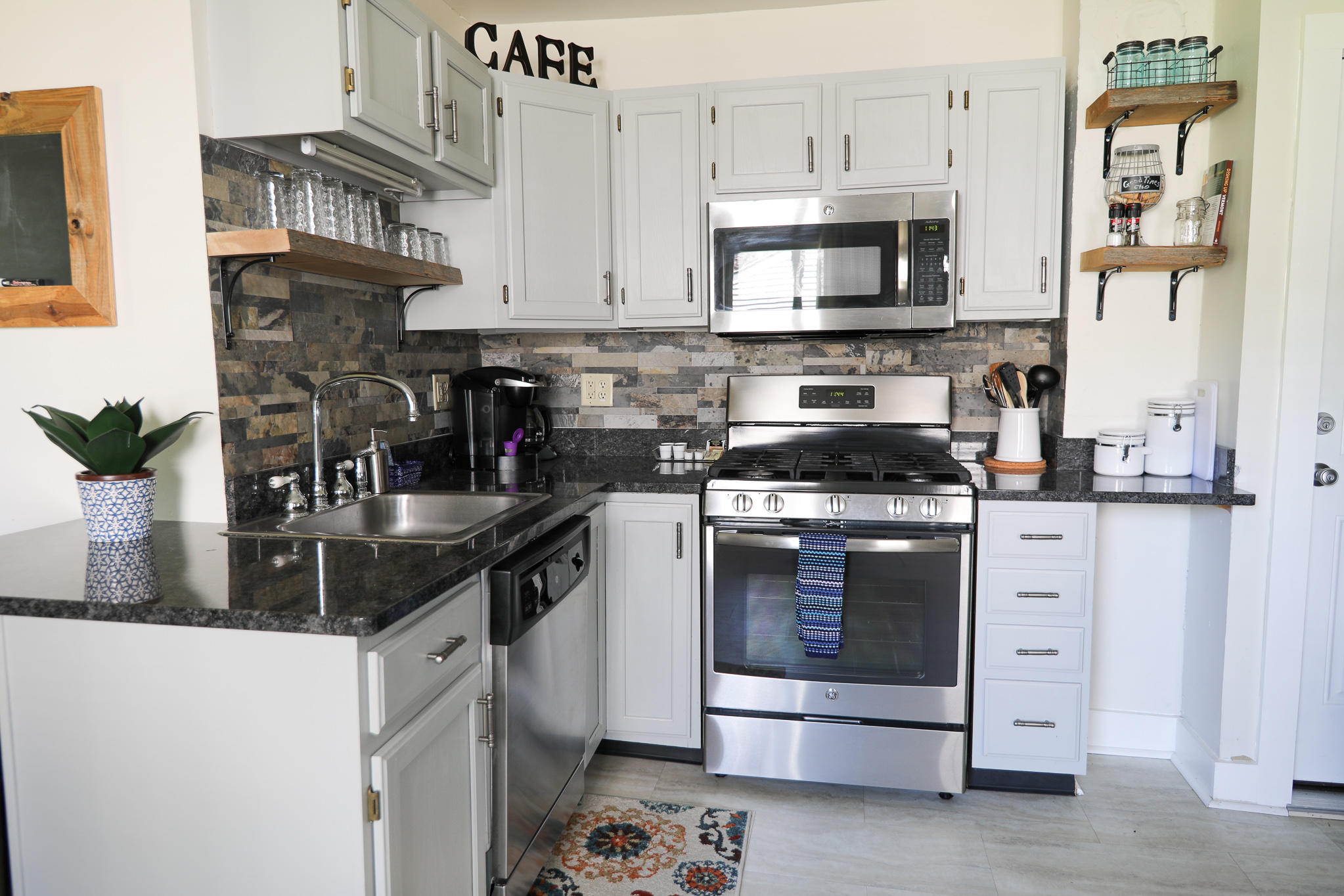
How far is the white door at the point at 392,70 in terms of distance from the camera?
5.98 ft

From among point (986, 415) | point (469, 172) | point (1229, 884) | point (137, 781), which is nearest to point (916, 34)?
point (986, 415)

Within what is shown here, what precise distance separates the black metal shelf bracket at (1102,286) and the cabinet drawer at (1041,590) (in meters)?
0.85

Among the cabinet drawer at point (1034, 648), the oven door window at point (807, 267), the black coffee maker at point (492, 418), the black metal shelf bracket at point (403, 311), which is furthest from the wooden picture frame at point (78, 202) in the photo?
the cabinet drawer at point (1034, 648)

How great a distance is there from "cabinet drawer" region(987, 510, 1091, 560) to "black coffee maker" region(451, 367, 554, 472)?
4.83 feet

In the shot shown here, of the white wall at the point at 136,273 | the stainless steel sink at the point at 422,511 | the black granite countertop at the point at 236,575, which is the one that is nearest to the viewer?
the black granite countertop at the point at 236,575

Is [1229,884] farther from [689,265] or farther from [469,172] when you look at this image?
[469,172]

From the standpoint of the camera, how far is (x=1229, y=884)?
198 centimetres

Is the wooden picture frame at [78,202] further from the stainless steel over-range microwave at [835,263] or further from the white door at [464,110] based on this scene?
the stainless steel over-range microwave at [835,263]

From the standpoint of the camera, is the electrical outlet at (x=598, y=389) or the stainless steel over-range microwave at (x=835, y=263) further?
the electrical outlet at (x=598, y=389)

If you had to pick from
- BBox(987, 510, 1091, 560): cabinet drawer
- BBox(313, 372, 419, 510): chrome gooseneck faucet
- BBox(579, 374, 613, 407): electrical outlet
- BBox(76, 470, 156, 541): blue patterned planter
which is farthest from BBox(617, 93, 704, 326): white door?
BBox(76, 470, 156, 541): blue patterned planter

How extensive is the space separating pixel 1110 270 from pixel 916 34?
Answer: 3.43ft

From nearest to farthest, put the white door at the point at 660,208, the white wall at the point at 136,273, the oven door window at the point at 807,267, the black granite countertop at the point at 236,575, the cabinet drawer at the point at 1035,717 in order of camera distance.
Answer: the black granite countertop at the point at 236,575 → the white wall at the point at 136,273 → the cabinet drawer at the point at 1035,717 → the oven door window at the point at 807,267 → the white door at the point at 660,208

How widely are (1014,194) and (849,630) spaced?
1451 mm

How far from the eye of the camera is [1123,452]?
247 cm
